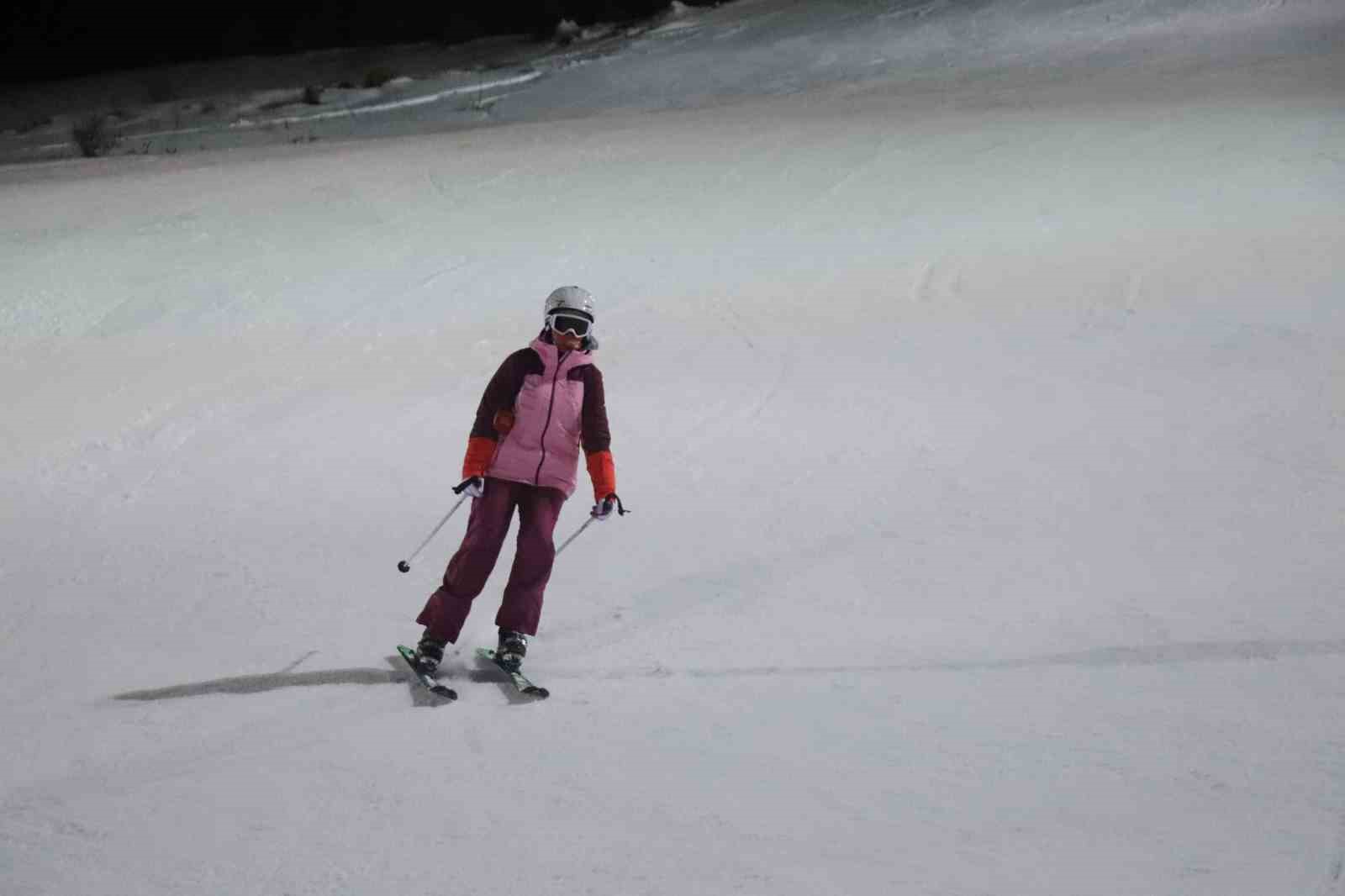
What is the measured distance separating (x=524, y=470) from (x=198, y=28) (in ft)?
80.8

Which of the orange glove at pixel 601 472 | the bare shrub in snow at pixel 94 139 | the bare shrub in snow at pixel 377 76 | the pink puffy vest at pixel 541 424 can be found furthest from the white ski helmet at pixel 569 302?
the bare shrub in snow at pixel 377 76

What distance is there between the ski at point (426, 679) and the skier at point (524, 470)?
0.04 metres

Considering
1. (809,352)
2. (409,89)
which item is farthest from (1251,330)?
(409,89)

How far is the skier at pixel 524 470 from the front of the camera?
5.51 m

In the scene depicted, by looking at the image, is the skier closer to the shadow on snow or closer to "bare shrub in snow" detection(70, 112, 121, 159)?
the shadow on snow

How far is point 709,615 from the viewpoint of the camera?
6.07 m

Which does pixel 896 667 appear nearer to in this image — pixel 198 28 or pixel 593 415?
pixel 593 415

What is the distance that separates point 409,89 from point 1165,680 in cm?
1781

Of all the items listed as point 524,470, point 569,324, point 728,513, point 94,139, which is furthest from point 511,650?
point 94,139

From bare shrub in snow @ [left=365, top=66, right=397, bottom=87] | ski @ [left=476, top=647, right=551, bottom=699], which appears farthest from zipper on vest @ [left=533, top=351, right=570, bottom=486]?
bare shrub in snow @ [left=365, top=66, right=397, bottom=87]

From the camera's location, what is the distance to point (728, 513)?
723 cm

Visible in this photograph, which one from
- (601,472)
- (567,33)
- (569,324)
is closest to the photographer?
(569,324)

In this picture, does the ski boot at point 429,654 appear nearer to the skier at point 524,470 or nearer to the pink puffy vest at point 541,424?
the skier at point 524,470

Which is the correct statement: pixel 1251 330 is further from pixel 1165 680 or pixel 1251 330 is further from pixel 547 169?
pixel 547 169
